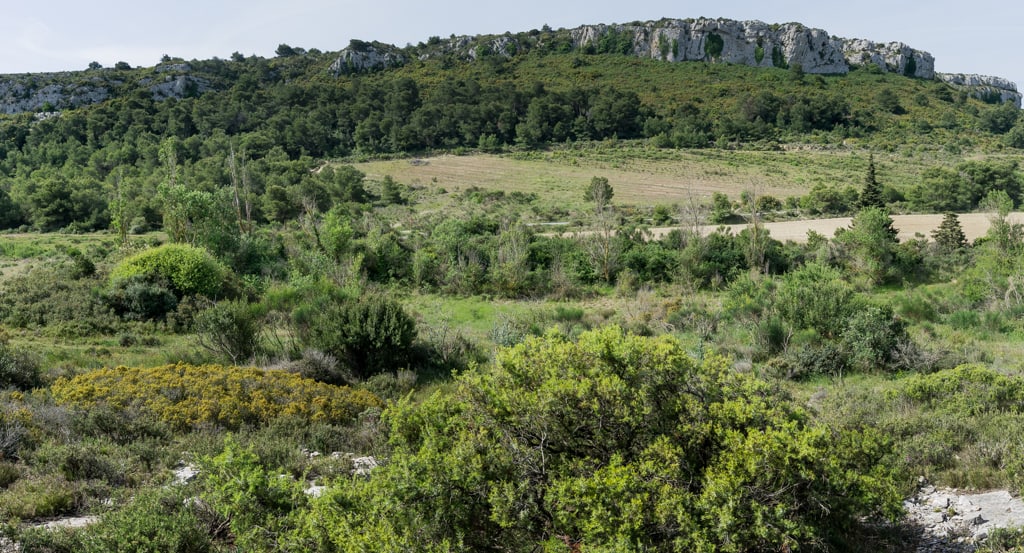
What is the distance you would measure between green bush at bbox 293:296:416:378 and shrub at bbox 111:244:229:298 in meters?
6.85

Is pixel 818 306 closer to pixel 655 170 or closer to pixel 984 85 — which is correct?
pixel 655 170

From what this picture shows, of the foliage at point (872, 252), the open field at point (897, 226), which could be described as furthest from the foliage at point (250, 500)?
the open field at point (897, 226)

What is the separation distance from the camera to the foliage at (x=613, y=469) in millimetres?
3965

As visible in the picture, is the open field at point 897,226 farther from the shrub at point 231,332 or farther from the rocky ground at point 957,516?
the rocky ground at point 957,516

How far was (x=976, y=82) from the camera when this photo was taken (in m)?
113

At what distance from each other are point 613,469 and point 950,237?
2452 centimetres

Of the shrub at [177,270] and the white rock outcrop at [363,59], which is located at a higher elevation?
the white rock outcrop at [363,59]

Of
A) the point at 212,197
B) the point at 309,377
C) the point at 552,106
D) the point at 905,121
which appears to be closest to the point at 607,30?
the point at 552,106

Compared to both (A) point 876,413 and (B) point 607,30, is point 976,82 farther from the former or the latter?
(A) point 876,413

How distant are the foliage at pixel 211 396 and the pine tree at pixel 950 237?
73.2 feet

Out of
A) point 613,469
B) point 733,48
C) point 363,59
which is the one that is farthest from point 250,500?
point 733,48

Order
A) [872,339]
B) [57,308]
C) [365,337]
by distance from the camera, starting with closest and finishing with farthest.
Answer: [872,339] → [365,337] → [57,308]

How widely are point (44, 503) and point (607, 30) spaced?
10334 cm

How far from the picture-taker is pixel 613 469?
4.08 m
